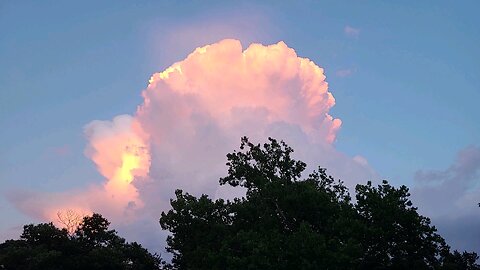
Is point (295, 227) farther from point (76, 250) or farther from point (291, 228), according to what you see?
point (76, 250)

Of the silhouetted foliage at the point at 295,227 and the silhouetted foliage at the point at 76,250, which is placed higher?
the silhouetted foliage at the point at 76,250

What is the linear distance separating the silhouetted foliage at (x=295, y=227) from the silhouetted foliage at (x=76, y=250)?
576 inches

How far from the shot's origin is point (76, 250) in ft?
174

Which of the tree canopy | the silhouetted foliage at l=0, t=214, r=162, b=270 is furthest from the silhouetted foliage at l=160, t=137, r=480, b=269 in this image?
the silhouetted foliage at l=0, t=214, r=162, b=270

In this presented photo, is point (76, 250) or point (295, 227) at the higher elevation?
point (76, 250)

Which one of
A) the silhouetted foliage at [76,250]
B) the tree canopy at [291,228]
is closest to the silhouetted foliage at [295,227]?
the tree canopy at [291,228]

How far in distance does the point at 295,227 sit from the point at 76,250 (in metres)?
29.5

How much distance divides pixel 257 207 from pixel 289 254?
294 inches

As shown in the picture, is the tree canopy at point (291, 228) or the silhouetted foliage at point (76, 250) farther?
the silhouetted foliage at point (76, 250)

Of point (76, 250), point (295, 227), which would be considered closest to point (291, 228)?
point (295, 227)

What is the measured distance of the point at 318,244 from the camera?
30469 millimetres

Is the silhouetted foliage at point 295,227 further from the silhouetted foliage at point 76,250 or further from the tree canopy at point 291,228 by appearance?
the silhouetted foliage at point 76,250

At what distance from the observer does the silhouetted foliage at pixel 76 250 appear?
48375mm

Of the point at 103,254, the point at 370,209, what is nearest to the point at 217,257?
the point at 370,209
